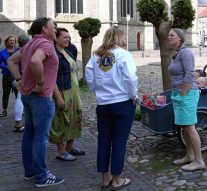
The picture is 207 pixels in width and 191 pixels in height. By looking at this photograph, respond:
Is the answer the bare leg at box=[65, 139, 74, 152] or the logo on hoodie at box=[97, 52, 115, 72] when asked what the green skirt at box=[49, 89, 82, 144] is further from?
the logo on hoodie at box=[97, 52, 115, 72]

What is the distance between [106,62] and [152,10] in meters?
4.08

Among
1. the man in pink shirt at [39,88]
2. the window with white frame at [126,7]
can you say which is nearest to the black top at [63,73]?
the man in pink shirt at [39,88]

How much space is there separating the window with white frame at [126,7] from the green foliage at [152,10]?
43899 mm

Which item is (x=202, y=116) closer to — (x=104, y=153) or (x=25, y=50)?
(x=104, y=153)

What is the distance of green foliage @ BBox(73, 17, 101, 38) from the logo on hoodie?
9.85m

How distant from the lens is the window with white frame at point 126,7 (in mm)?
51812

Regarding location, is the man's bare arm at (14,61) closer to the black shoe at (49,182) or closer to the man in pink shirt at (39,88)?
the man in pink shirt at (39,88)

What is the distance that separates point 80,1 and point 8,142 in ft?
140

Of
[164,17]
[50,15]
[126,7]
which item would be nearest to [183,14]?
[164,17]

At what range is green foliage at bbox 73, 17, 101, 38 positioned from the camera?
1450cm

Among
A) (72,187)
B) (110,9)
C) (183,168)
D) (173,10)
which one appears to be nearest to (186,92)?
(183,168)

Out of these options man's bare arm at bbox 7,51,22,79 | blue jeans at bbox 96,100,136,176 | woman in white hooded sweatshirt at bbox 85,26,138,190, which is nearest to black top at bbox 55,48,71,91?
man's bare arm at bbox 7,51,22,79

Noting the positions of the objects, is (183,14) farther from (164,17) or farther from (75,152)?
(75,152)

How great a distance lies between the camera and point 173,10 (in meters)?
8.20
